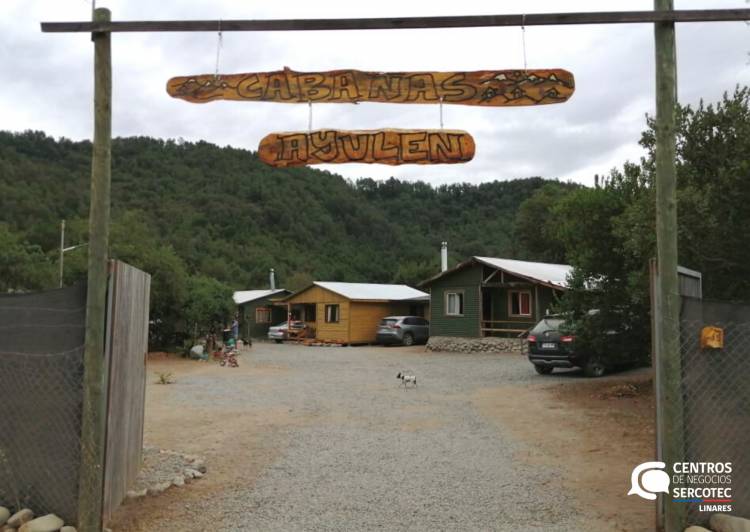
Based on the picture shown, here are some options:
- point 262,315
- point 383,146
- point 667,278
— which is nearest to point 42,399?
point 383,146

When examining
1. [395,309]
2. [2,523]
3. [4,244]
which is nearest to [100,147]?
[2,523]

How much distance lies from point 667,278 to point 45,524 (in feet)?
16.3

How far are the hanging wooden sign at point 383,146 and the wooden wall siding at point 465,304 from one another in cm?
2458

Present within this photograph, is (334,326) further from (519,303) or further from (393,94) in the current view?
(393,94)

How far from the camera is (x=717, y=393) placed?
5039mm

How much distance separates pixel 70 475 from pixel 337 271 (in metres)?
70.8

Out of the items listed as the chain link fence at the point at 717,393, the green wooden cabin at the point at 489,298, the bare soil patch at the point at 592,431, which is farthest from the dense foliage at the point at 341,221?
the green wooden cabin at the point at 489,298

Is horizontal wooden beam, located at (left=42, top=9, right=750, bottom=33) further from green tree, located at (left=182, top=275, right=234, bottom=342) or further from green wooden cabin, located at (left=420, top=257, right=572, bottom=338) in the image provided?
green wooden cabin, located at (left=420, top=257, right=572, bottom=338)

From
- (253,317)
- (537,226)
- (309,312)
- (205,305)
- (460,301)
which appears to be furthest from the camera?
(537,226)

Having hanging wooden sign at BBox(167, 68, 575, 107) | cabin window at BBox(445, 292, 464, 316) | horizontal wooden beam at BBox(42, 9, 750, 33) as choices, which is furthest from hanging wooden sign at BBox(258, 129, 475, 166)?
cabin window at BBox(445, 292, 464, 316)

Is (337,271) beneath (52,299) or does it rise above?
above

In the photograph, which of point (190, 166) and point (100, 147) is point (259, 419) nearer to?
point (100, 147)

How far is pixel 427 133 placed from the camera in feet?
18.3

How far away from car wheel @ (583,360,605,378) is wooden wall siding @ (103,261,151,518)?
12.9 metres
